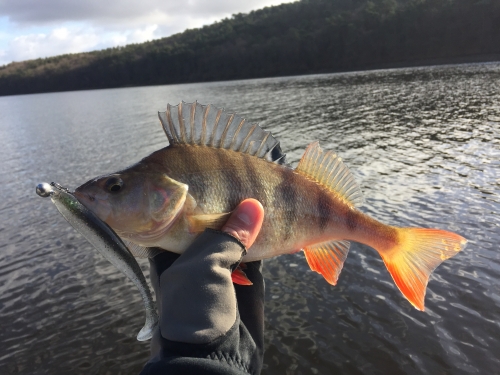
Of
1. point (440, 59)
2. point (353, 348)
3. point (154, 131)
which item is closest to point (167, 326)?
point (353, 348)

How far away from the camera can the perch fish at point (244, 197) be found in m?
2.59

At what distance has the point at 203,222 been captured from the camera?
8.64 ft

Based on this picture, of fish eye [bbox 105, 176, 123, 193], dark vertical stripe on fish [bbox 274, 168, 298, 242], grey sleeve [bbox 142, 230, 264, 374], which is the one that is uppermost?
fish eye [bbox 105, 176, 123, 193]

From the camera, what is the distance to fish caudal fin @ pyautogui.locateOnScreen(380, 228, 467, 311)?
318 cm

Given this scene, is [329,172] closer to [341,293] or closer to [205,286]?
[205,286]

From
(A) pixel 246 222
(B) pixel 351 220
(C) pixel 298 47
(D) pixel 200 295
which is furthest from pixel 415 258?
(C) pixel 298 47

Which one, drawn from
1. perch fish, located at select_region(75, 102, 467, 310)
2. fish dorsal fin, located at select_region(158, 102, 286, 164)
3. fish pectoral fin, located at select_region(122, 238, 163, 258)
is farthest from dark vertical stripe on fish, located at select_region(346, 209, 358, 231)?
fish pectoral fin, located at select_region(122, 238, 163, 258)

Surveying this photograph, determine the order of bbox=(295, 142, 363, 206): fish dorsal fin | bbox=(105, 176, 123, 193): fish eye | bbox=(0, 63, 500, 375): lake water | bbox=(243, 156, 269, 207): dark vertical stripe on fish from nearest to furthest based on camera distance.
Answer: bbox=(105, 176, 123, 193): fish eye
bbox=(243, 156, 269, 207): dark vertical stripe on fish
bbox=(295, 142, 363, 206): fish dorsal fin
bbox=(0, 63, 500, 375): lake water

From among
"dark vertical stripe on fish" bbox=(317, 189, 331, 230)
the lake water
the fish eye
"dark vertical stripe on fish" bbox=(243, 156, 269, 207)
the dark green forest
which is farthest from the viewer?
the dark green forest

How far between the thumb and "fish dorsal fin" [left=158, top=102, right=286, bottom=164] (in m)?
0.57

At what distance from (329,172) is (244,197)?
0.98 meters

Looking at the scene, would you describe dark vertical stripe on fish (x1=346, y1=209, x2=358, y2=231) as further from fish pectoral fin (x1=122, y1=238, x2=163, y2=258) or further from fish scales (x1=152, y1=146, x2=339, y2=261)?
fish pectoral fin (x1=122, y1=238, x2=163, y2=258)

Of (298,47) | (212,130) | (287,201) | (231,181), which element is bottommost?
(287,201)

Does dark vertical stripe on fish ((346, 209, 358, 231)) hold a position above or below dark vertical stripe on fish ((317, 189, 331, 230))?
below
